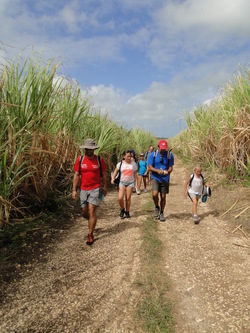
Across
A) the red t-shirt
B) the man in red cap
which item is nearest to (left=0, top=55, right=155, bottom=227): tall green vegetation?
the red t-shirt

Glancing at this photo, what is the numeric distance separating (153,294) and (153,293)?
0.06 ft

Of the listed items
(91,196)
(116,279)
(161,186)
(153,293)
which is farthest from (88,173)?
(153,293)

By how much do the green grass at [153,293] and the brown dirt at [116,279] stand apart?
0.22ft

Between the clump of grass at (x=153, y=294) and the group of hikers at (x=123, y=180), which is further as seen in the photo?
the group of hikers at (x=123, y=180)

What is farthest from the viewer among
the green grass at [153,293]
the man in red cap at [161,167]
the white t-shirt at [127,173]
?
the white t-shirt at [127,173]

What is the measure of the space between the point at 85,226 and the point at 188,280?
2441 mm

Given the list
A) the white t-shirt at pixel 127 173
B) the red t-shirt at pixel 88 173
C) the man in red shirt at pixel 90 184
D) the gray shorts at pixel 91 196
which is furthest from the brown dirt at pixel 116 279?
the white t-shirt at pixel 127 173

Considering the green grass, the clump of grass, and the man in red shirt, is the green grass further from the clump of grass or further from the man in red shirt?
the man in red shirt

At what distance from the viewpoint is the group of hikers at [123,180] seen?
422cm

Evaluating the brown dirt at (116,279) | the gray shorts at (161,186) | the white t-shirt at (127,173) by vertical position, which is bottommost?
the brown dirt at (116,279)

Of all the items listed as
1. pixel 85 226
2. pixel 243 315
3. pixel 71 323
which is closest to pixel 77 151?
pixel 85 226

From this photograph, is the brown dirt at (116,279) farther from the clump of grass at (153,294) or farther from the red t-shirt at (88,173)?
the red t-shirt at (88,173)

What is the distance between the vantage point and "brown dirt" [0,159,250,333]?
7.80 ft

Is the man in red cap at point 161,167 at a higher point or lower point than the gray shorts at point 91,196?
higher
